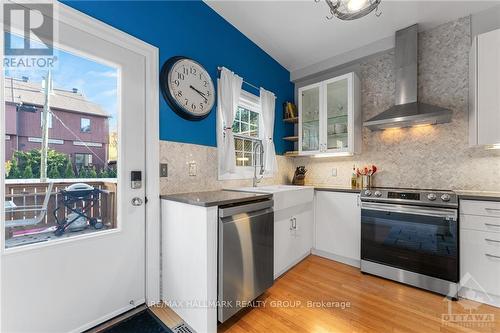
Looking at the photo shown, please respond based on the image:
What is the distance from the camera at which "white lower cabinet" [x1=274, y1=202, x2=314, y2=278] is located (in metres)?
2.20

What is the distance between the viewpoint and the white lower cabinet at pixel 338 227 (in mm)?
2508

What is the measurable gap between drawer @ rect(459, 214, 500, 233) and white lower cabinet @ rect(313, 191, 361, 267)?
0.87 m

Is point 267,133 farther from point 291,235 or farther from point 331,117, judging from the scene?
point 291,235

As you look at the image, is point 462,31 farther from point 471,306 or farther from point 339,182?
point 471,306

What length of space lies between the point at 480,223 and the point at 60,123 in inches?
133

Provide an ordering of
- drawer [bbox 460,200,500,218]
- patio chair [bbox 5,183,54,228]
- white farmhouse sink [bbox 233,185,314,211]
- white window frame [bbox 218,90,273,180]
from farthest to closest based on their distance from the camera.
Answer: white window frame [bbox 218,90,273,180]
white farmhouse sink [bbox 233,185,314,211]
drawer [bbox 460,200,500,218]
patio chair [bbox 5,183,54,228]

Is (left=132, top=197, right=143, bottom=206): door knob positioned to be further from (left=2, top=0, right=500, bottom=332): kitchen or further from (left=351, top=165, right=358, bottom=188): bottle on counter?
(left=351, top=165, right=358, bottom=188): bottle on counter

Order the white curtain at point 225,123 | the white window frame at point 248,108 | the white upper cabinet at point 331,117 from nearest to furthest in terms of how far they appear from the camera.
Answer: the white curtain at point 225,123, the white window frame at point 248,108, the white upper cabinet at point 331,117

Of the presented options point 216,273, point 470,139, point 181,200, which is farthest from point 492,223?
point 181,200

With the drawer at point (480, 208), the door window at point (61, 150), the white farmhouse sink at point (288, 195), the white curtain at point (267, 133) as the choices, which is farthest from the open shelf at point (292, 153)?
the door window at point (61, 150)

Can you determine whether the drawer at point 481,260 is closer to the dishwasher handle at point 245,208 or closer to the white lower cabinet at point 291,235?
the white lower cabinet at point 291,235

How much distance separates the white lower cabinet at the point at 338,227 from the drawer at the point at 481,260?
87 cm

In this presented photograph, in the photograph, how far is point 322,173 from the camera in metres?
3.33

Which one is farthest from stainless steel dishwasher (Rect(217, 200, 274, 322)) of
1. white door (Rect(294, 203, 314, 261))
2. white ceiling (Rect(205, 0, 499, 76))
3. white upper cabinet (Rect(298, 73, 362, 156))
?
white ceiling (Rect(205, 0, 499, 76))
